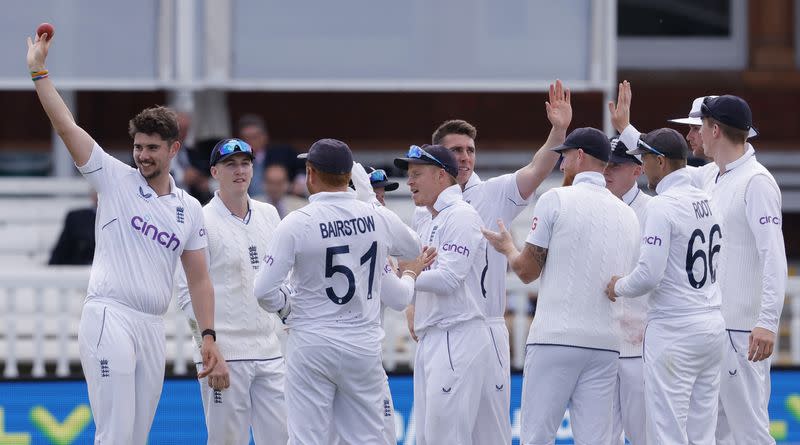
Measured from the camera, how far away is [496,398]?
802 centimetres

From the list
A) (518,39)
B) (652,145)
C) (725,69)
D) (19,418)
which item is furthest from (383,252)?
(725,69)

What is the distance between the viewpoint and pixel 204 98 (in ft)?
41.0

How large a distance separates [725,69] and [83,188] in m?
6.50

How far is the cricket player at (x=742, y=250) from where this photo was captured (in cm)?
759

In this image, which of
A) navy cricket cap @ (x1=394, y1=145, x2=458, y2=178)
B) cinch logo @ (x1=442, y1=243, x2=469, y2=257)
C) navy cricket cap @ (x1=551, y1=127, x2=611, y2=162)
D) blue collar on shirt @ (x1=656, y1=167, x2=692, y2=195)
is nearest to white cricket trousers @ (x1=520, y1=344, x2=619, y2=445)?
cinch logo @ (x1=442, y1=243, x2=469, y2=257)

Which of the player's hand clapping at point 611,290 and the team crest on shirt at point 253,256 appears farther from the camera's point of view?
the team crest on shirt at point 253,256

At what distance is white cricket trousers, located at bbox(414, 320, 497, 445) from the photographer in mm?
7758

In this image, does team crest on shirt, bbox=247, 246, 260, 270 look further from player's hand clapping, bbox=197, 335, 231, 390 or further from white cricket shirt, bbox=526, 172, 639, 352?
white cricket shirt, bbox=526, 172, 639, 352

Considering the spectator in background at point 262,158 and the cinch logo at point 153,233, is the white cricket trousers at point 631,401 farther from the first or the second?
the spectator in background at point 262,158

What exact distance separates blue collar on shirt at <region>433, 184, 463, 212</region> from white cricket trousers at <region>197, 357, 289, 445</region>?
1191mm

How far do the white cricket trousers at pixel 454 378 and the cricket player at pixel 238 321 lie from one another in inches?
31.0

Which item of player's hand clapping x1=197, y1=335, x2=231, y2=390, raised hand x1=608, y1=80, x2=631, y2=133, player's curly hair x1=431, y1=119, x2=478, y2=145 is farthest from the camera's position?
player's curly hair x1=431, y1=119, x2=478, y2=145

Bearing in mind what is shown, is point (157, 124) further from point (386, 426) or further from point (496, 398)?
point (496, 398)

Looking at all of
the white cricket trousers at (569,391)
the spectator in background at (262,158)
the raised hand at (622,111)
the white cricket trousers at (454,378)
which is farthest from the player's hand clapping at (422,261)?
the spectator in background at (262,158)
